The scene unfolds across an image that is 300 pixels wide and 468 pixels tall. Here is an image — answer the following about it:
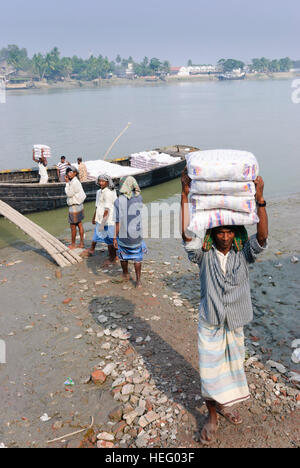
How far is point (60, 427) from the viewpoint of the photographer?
3.86m

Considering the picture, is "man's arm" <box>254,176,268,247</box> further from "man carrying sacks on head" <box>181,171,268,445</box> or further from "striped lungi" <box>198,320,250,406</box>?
"striped lungi" <box>198,320,250,406</box>

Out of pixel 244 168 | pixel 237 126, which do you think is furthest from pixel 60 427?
pixel 237 126

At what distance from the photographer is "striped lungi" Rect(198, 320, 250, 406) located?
11.1ft

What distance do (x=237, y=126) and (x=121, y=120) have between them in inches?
573

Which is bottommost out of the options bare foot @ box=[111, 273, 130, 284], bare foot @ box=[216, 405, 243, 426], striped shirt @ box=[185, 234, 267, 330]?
bare foot @ box=[111, 273, 130, 284]

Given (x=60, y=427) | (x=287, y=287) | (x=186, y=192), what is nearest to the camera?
(x=186, y=192)

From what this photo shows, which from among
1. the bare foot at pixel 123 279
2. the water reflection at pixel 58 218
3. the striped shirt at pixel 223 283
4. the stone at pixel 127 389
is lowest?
the water reflection at pixel 58 218

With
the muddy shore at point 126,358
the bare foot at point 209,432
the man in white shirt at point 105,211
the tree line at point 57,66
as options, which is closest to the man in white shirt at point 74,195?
the man in white shirt at point 105,211

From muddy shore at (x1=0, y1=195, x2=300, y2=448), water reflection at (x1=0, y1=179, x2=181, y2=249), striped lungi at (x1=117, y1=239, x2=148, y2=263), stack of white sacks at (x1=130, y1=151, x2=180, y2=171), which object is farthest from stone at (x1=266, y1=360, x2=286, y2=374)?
stack of white sacks at (x1=130, y1=151, x2=180, y2=171)

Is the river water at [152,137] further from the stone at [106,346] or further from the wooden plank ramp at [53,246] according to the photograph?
the stone at [106,346]

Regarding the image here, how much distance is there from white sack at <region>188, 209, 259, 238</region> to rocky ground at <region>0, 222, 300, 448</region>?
190 centimetres

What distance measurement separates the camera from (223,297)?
335 cm

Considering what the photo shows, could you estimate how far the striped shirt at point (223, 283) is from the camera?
10.8 feet
